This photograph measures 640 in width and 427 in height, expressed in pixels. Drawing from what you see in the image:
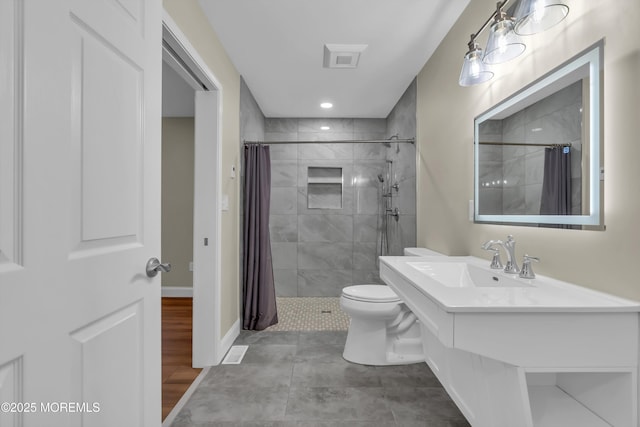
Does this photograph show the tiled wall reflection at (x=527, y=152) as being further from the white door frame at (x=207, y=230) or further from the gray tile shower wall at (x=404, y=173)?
the white door frame at (x=207, y=230)

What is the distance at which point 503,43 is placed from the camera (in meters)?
1.40

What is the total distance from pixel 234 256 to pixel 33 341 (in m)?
2.15

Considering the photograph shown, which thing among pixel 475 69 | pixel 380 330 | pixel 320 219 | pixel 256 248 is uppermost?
Result: pixel 475 69

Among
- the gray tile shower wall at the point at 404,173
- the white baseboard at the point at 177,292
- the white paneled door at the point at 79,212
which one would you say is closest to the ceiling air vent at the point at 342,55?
the gray tile shower wall at the point at 404,173

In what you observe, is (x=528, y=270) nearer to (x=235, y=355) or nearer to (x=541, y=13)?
(x=541, y=13)

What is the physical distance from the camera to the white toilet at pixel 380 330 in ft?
7.30

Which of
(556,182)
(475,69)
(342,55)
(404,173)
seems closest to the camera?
(556,182)

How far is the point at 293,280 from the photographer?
4219mm

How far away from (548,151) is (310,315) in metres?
2.69

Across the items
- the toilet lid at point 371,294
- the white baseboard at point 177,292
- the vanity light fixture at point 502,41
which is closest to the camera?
the vanity light fixture at point 502,41

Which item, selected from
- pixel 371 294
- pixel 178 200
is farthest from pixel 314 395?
pixel 178 200

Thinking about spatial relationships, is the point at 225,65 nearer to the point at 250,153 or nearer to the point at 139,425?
the point at 250,153

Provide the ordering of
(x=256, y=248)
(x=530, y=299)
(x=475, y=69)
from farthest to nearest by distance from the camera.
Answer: (x=256, y=248)
(x=475, y=69)
(x=530, y=299)

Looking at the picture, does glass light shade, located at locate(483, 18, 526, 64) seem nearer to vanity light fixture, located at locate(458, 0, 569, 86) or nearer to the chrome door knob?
vanity light fixture, located at locate(458, 0, 569, 86)
